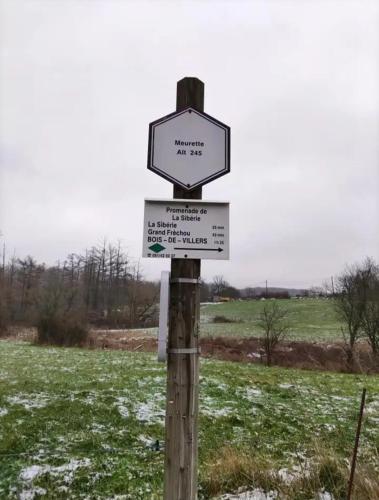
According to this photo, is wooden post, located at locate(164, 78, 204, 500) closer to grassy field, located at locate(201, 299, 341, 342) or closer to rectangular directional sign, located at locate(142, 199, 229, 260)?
rectangular directional sign, located at locate(142, 199, 229, 260)

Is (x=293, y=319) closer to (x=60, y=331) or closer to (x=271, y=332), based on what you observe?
(x=271, y=332)

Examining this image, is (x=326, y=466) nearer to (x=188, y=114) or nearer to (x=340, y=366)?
(x=188, y=114)

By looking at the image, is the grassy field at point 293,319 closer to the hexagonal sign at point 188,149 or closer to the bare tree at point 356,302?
the bare tree at point 356,302

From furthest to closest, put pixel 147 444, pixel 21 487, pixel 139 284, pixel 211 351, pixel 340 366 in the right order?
pixel 139 284
pixel 211 351
pixel 340 366
pixel 147 444
pixel 21 487

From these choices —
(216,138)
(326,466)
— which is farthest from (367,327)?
(216,138)

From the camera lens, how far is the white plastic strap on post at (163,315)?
2154 mm

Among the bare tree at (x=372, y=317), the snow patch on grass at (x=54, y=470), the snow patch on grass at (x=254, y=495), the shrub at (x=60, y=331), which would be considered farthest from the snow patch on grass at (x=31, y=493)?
the shrub at (x=60, y=331)

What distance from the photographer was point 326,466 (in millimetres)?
3619

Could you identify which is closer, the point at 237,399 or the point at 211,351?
the point at 237,399

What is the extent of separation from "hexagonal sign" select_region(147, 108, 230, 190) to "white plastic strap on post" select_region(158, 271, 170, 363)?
21.5 inches

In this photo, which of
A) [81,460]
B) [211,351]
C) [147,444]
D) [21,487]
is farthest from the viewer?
[211,351]

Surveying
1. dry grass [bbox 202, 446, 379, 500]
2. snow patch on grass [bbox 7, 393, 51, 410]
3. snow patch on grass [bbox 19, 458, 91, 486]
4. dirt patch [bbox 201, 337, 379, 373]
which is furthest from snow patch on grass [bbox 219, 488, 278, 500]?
dirt patch [bbox 201, 337, 379, 373]

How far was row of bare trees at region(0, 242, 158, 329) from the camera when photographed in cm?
4038

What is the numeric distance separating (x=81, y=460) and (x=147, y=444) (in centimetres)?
89
